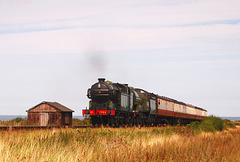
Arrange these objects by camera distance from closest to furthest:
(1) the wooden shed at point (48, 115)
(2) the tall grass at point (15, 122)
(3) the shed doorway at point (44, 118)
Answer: (2) the tall grass at point (15, 122) < (1) the wooden shed at point (48, 115) < (3) the shed doorway at point (44, 118)

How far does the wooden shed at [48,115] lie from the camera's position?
4025 centimetres

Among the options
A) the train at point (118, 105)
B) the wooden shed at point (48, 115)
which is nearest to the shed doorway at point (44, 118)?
the wooden shed at point (48, 115)

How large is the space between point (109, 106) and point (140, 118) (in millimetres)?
6837

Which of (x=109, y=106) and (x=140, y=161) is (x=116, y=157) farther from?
(x=109, y=106)

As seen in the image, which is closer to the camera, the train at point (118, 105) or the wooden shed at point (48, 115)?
the train at point (118, 105)

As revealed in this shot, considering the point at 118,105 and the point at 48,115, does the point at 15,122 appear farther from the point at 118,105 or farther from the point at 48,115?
the point at 118,105

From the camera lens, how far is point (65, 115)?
4116 centimetres

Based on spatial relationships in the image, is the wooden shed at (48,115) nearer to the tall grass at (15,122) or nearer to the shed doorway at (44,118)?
the shed doorway at (44,118)

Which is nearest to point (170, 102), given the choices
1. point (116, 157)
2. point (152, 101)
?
point (152, 101)

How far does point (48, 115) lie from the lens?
40656 mm

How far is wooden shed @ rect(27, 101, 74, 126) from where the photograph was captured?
132 ft

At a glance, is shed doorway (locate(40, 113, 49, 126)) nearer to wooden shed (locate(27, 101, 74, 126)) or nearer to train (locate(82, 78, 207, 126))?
wooden shed (locate(27, 101, 74, 126))

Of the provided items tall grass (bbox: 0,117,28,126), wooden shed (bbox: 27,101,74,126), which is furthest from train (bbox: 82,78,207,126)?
wooden shed (bbox: 27,101,74,126)

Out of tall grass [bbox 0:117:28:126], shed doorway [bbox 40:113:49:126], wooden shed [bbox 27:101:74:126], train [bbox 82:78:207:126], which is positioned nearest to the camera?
train [bbox 82:78:207:126]
